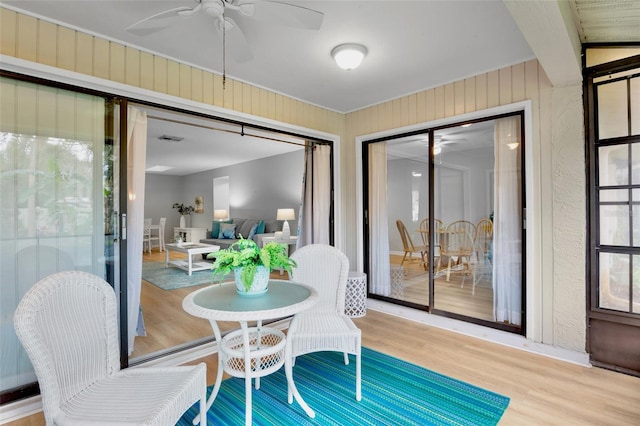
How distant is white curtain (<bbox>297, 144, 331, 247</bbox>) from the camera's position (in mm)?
4066

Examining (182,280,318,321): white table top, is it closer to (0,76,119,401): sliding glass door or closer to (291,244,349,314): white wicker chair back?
(291,244,349,314): white wicker chair back

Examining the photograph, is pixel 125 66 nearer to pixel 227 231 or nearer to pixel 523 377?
pixel 523 377

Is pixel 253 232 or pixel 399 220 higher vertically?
pixel 399 220

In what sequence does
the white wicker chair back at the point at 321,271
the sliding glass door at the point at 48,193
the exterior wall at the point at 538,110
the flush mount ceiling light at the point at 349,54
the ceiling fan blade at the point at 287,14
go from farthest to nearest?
the white wicker chair back at the point at 321,271
the flush mount ceiling light at the point at 349,54
the exterior wall at the point at 538,110
the sliding glass door at the point at 48,193
the ceiling fan blade at the point at 287,14

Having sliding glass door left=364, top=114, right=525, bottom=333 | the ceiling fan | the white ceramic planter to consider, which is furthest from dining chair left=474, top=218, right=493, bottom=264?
the ceiling fan

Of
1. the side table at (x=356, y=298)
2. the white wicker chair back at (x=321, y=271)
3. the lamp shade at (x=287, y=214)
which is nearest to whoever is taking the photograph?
the white wicker chair back at (x=321, y=271)

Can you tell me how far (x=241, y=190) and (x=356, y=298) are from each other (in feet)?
18.2

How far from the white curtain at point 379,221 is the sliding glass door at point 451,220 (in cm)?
1

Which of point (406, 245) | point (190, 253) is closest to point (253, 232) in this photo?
point (190, 253)

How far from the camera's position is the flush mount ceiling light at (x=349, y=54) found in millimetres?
2449

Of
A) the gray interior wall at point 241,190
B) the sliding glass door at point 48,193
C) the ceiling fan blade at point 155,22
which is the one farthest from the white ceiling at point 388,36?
the gray interior wall at point 241,190

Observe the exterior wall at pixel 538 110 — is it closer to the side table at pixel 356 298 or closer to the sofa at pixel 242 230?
the side table at pixel 356 298

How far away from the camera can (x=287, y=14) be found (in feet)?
5.65

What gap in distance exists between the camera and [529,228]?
276cm
